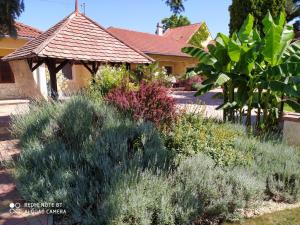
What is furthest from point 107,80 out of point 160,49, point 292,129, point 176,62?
point 176,62

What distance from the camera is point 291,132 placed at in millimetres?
7344

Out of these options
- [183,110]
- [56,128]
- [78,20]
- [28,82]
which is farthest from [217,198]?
[28,82]

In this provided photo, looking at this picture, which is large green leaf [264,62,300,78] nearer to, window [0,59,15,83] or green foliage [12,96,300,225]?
green foliage [12,96,300,225]

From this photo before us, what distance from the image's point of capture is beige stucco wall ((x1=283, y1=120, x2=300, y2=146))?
23.7 feet

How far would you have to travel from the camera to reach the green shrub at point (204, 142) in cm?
502

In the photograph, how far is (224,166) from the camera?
4.83m

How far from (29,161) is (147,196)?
2.39 m

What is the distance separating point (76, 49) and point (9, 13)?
8.01 feet

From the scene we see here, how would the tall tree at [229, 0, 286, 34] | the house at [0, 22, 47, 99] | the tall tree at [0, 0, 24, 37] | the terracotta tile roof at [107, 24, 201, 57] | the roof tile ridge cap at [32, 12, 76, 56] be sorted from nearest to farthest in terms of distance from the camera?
the tall tree at [0, 0, 24, 37] < the roof tile ridge cap at [32, 12, 76, 56] < the tall tree at [229, 0, 286, 34] < the house at [0, 22, 47, 99] < the terracotta tile roof at [107, 24, 201, 57]

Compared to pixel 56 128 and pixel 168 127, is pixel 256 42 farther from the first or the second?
pixel 56 128

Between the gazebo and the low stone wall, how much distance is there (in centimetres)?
576

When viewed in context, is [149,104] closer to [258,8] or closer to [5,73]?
[258,8]

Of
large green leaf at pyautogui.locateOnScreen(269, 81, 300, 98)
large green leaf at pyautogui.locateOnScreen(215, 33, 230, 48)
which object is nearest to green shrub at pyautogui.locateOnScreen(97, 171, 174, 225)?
large green leaf at pyautogui.locateOnScreen(269, 81, 300, 98)

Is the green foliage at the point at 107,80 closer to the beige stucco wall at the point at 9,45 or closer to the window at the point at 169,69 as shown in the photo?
the beige stucco wall at the point at 9,45
